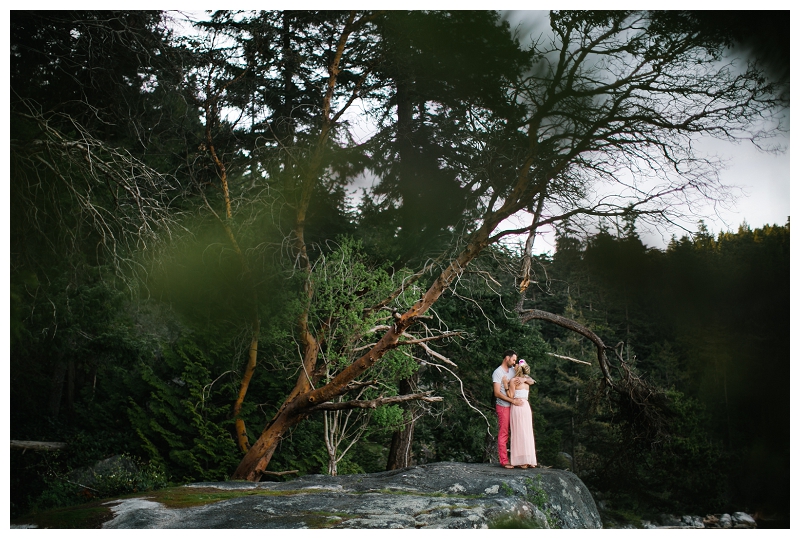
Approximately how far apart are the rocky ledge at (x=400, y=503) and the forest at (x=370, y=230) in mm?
1728

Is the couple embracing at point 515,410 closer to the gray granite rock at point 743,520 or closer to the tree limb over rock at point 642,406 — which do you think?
the tree limb over rock at point 642,406

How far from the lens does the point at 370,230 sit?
1009 cm

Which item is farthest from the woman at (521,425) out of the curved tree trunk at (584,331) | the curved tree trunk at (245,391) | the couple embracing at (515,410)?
the curved tree trunk at (245,391)

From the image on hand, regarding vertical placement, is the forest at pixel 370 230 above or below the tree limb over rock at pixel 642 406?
above

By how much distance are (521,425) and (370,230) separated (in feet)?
15.3

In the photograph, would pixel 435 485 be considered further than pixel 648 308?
No

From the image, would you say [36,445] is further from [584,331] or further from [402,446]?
[584,331]

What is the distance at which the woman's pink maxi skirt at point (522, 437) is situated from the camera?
20.8 feet

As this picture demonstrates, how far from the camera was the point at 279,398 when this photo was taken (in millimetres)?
10023

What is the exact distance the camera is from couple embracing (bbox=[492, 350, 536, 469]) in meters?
6.35
